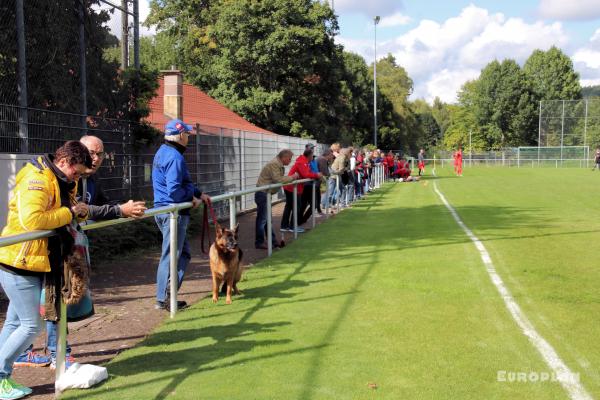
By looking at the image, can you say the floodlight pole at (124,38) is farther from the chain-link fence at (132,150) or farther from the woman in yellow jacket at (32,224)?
the woman in yellow jacket at (32,224)

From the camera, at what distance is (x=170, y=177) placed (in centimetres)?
682

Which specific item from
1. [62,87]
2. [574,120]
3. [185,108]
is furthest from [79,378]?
[574,120]

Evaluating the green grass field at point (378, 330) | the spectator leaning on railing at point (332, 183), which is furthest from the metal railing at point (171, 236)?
the spectator leaning on railing at point (332, 183)

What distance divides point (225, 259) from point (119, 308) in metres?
1.36

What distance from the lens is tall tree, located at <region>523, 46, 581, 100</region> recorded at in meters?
96.3

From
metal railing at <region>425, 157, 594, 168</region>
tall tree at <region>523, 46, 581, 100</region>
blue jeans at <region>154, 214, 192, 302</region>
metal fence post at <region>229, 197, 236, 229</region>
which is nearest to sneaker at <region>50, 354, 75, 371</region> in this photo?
blue jeans at <region>154, 214, 192, 302</region>

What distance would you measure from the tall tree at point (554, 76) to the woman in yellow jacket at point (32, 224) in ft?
326

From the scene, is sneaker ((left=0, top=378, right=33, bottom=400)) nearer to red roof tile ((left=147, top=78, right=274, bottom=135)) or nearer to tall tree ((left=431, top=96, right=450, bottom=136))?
red roof tile ((left=147, top=78, right=274, bottom=135))

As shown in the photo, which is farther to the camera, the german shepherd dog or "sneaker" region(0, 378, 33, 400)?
the german shepherd dog

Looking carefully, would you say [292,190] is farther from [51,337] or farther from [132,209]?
[51,337]

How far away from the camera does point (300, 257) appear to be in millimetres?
10391

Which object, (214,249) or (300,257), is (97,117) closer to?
(300,257)

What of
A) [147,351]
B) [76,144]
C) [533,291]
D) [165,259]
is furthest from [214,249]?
[533,291]

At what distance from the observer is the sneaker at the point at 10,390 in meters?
4.30
